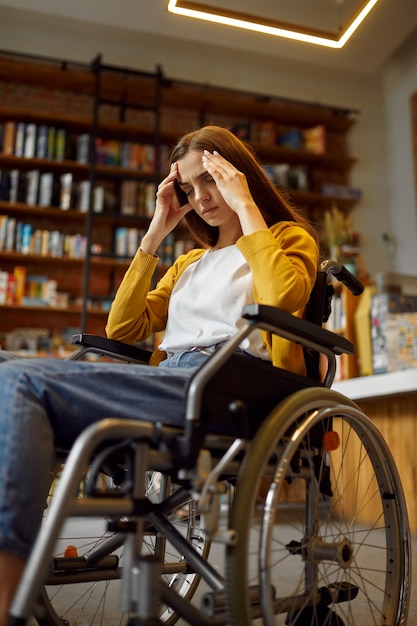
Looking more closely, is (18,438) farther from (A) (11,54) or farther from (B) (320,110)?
(B) (320,110)

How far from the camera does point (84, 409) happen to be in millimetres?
961

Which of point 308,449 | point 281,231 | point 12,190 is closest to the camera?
point 308,449

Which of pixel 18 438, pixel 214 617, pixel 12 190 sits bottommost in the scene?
pixel 214 617

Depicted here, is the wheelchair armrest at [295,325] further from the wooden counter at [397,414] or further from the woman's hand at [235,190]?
the wooden counter at [397,414]

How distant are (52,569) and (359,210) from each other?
4.91 metres

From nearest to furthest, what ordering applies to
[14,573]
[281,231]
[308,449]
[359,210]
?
[14,573]
[308,449]
[281,231]
[359,210]

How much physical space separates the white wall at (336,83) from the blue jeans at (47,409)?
468 centimetres

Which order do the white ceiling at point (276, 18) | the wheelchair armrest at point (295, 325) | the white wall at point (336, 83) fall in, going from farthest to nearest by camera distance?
the white wall at point (336, 83) → the white ceiling at point (276, 18) → the wheelchair armrest at point (295, 325)

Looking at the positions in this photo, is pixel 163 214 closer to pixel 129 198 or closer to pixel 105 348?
pixel 105 348

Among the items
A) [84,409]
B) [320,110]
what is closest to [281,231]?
[84,409]

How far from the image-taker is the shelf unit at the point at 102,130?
4770mm

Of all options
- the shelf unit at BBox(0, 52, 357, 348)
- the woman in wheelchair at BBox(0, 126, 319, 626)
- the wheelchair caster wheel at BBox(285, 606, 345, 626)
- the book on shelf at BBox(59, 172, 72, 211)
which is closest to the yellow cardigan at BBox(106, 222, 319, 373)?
the woman in wheelchair at BBox(0, 126, 319, 626)

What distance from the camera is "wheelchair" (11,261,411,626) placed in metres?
0.85

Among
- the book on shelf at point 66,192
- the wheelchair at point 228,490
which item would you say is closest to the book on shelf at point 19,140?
the book on shelf at point 66,192
